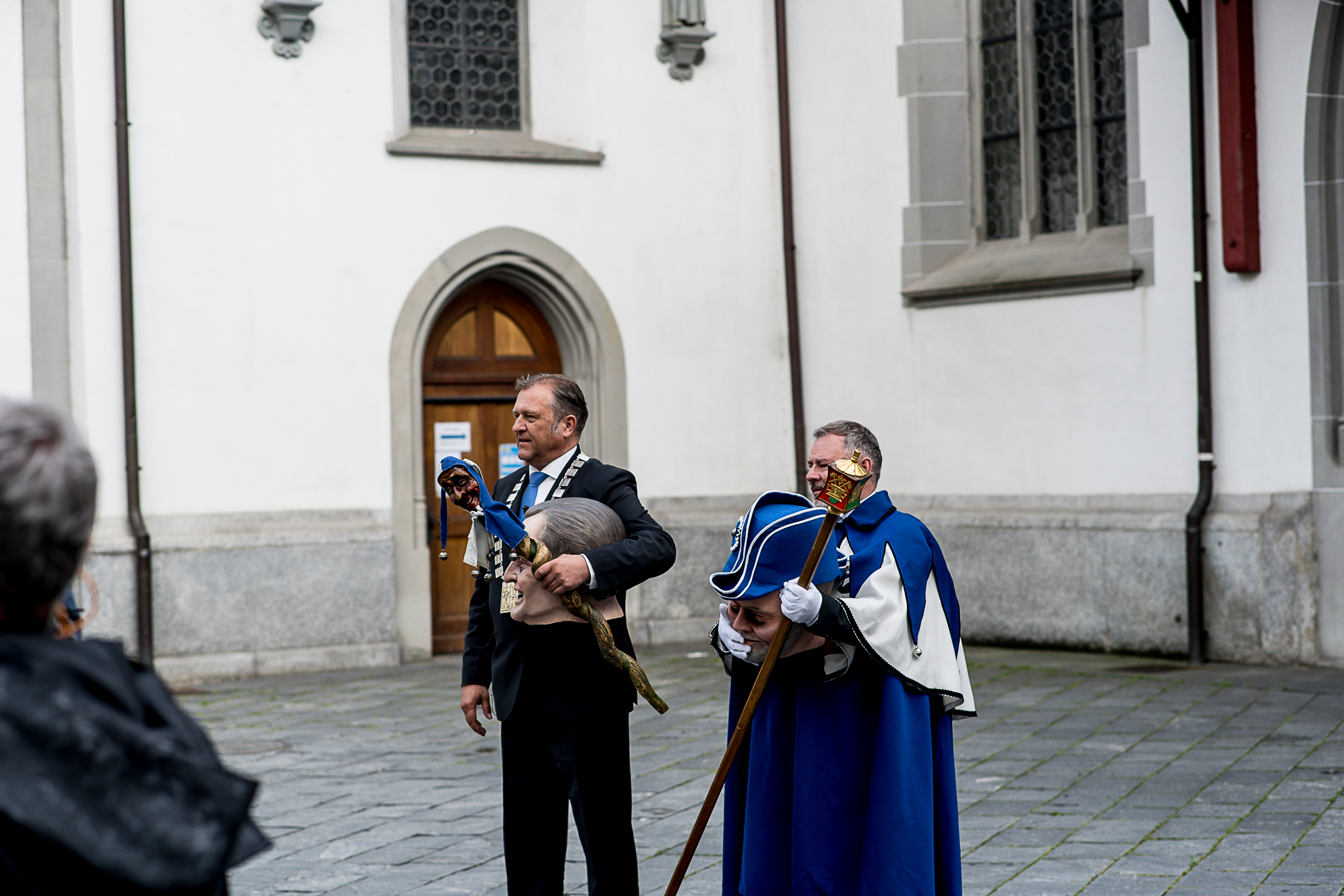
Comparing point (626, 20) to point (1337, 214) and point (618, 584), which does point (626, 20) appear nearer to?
point (1337, 214)

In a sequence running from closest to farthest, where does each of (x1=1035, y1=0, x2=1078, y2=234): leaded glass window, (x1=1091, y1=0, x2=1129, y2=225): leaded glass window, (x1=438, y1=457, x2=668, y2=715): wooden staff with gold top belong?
(x1=438, y1=457, x2=668, y2=715): wooden staff with gold top, (x1=1091, y1=0, x2=1129, y2=225): leaded glass window, (x1=1035, y1=0, x2=1078, y2=234): leaded glass window

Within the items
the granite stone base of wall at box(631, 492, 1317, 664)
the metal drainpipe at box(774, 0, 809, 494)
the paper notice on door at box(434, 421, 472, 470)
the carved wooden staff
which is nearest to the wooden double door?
the paper notice on door at box(434, 421, 472, 470)

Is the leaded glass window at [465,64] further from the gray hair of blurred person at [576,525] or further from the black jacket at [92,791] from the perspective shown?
the black jacket at [92,791]

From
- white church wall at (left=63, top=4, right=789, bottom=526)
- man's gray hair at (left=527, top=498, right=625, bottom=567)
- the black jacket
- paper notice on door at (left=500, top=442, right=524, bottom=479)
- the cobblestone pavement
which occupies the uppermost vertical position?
white church wall at (left=63, top=4, right=789, bottom=526)

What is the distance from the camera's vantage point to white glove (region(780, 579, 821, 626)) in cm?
387

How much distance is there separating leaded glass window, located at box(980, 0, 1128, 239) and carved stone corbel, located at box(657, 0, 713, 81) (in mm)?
2114

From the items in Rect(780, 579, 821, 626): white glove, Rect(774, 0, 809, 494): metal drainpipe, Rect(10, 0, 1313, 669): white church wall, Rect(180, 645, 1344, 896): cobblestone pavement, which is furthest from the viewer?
Rect(774, 0, 809, 494): metal drainpipe

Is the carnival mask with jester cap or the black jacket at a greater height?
the carnival mask with jester cap

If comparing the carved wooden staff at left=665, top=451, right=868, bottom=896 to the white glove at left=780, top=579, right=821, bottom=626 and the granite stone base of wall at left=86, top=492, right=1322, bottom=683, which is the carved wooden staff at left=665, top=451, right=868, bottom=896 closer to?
the white glove at left=780, top=579, right=821, bottom=626

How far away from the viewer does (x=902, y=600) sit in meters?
4.10

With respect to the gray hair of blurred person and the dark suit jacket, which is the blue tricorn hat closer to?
the dark suit jacket

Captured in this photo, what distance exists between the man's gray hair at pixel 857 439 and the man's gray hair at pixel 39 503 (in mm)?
2627

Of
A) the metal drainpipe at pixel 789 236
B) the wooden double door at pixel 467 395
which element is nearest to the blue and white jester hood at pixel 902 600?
the wooden double door at pixel 467 395

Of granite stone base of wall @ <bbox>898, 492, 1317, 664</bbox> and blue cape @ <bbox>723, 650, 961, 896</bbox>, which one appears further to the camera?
granite stone base of wall @ <bbox>898, 492, 1317, 664</bbox>
